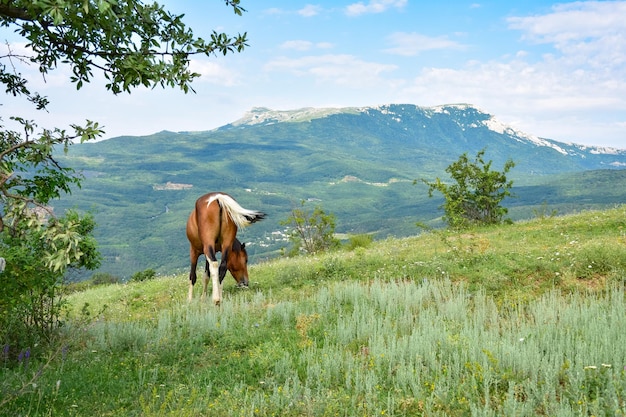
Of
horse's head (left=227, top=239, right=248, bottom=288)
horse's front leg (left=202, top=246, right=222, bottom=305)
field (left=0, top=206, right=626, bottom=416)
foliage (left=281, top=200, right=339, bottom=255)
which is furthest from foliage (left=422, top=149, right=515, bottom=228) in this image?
horse's front leg (left=202, top=246, right=222, bottom=305)

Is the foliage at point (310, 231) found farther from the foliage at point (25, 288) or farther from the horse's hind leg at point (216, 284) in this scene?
the foliage at point (25, 288)

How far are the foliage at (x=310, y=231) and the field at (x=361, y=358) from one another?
21.8 metres

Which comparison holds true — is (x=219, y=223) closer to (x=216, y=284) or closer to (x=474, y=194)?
(x=216, y=284)

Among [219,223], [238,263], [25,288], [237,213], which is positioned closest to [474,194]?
[238,263]

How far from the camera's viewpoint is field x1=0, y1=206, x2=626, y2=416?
5.95m

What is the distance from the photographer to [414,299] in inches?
440

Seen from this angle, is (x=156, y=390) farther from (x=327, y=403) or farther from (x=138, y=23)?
(x=138, y=23)

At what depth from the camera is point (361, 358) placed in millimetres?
7488

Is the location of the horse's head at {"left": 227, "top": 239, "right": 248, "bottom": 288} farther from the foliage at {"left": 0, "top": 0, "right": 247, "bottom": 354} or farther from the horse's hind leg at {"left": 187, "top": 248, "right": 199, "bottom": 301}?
the foliage at {"left": 0, "top": 0, "right": 247, "bottom": 354}

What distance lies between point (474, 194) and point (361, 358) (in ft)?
84.4

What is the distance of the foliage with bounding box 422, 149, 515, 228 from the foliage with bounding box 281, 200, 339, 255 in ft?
30.1

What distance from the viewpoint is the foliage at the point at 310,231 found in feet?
117

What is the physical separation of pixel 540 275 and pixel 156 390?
36.9 ft

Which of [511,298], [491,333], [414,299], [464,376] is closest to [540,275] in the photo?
[511,298]
